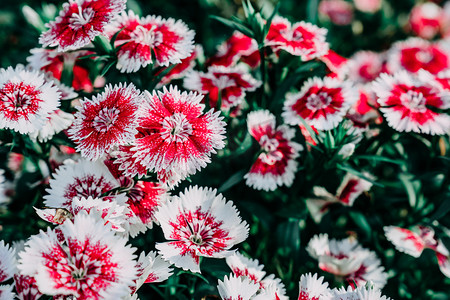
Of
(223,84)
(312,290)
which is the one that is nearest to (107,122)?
(223,84)

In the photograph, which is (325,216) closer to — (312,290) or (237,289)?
(312,290)

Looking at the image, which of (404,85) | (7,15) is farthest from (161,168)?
(7,15)

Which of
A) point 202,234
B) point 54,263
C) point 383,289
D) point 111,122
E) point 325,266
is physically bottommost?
point 383,289

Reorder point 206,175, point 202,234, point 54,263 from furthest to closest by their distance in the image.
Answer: point 206,175 < point 202,234 < point 54,263

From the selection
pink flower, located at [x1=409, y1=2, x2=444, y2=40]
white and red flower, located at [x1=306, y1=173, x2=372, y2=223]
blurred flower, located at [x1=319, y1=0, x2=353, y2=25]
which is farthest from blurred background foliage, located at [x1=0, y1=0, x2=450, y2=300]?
pink flower, located at [x1=409, y1=2, x2=444, y2=40]

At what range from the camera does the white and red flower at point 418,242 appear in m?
1.31

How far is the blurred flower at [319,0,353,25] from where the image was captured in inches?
96.2

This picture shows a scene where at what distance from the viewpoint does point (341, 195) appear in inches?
56.6

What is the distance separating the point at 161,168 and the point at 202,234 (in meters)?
0.22

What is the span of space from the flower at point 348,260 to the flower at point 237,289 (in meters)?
0.38

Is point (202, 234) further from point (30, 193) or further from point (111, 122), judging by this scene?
point (30, 193)

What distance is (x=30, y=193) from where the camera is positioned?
147 centimetres

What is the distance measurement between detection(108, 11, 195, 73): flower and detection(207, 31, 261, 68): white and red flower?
27cm

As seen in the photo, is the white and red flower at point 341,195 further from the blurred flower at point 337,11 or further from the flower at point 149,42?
the blurred flower at point 337,11
